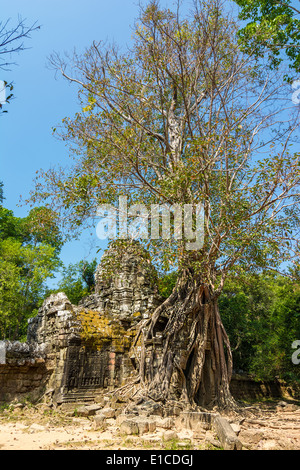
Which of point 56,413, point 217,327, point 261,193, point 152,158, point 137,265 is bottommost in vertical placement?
point 56,413

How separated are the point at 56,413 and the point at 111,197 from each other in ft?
17.6

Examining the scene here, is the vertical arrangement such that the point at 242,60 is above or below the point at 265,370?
above

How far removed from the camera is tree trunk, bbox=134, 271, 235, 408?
8.09 metres

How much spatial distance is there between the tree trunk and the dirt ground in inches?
50.8

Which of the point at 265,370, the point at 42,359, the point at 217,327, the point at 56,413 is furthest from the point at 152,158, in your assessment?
the point at 265,370

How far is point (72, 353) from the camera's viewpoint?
859cm

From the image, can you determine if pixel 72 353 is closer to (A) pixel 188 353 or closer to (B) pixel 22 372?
(B) pixel 22 372

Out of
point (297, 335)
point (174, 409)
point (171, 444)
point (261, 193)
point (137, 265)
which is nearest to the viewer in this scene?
point (171, 444)

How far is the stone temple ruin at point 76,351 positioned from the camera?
8.12 meters

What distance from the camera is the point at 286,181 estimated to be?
7.53 m

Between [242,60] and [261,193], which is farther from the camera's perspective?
[242,60]

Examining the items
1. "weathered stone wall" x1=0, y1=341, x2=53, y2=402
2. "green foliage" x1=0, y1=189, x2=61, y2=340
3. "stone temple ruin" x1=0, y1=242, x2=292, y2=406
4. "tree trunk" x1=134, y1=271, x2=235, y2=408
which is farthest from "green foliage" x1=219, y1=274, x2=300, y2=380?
"green foliage" x1=0, y1=189, x2=61, y2=340

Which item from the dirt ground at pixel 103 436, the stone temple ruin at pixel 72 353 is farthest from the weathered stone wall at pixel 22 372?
the dirt ground at pixel 103 436
